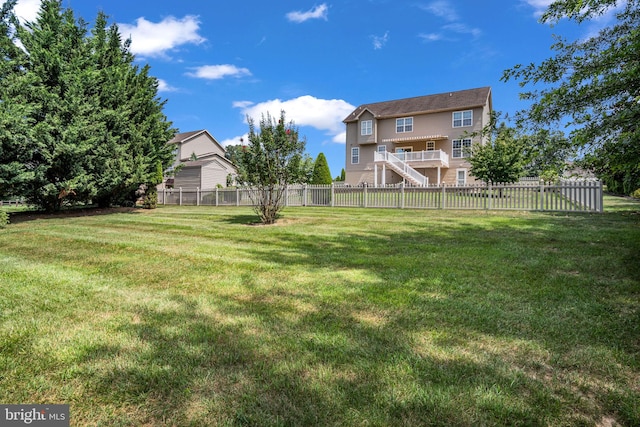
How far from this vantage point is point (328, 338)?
2695mm

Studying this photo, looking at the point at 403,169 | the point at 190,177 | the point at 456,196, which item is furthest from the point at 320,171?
the point at 456,196

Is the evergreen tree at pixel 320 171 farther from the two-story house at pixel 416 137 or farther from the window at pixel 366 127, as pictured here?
the window at pixel 366 127

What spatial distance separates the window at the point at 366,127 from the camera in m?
32.9

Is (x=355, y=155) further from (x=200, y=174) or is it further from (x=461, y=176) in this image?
(x=200, y=174)

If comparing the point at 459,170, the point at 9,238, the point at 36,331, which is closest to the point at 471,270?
the point at 36,331

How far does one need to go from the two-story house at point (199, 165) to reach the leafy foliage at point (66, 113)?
39.7 ft

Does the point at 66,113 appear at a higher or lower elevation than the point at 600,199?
higher

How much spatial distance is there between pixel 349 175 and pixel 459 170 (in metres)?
10.3

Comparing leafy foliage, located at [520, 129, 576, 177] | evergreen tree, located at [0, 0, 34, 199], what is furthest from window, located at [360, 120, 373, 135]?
leafy foliage, located at [520, 129, 576, 177]

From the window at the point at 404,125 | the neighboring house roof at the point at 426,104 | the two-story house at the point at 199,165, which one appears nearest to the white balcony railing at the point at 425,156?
the window at the point at 404,125

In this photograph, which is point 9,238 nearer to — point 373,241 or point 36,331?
point 36,331

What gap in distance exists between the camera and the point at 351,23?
1600 centimetres

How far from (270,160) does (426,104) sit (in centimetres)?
2536

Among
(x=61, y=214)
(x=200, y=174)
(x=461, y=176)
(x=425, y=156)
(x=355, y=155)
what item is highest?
(x=355, y=155)
